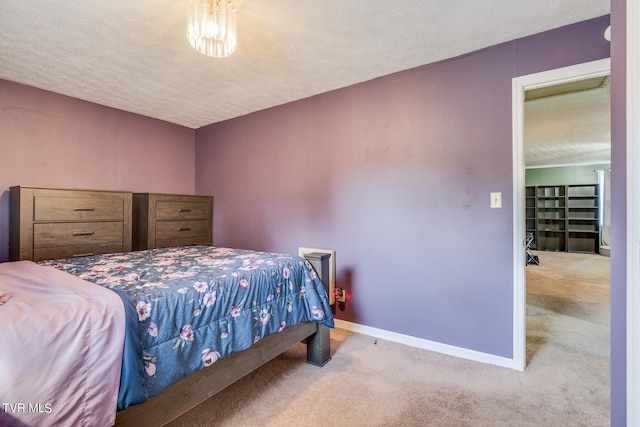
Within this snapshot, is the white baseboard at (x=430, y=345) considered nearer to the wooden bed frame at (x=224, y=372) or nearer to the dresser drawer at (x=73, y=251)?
the wooden bed frame at (x=224, y=372)

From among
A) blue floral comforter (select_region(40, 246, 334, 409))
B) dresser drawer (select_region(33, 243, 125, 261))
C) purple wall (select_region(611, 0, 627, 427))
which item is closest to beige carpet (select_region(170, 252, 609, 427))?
blue floral comforter (select_region(40, 246, 334, 409))

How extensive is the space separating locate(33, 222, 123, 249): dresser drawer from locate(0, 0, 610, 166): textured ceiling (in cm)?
125

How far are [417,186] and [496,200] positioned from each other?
0.58 m

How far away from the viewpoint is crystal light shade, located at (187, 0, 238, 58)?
1559 millimetres

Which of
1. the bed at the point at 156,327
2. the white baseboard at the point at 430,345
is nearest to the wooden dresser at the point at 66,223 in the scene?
the bed at the point at 156,327

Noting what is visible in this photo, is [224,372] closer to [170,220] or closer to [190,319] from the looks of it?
[190,319]

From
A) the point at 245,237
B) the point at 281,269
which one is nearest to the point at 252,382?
the point at 281,269

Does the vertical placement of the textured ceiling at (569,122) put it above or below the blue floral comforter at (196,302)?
above

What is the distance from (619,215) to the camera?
753 millimetres

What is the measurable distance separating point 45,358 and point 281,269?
1.14 meters

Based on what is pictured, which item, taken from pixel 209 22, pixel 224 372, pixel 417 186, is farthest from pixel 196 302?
pixel 417 186

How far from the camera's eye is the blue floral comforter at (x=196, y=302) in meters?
1.19

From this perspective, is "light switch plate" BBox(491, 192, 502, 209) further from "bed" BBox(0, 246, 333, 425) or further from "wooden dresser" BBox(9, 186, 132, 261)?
"wooden dresser" BBox(9, 186, 132, 261)

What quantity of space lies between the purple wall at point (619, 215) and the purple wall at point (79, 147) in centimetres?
388
